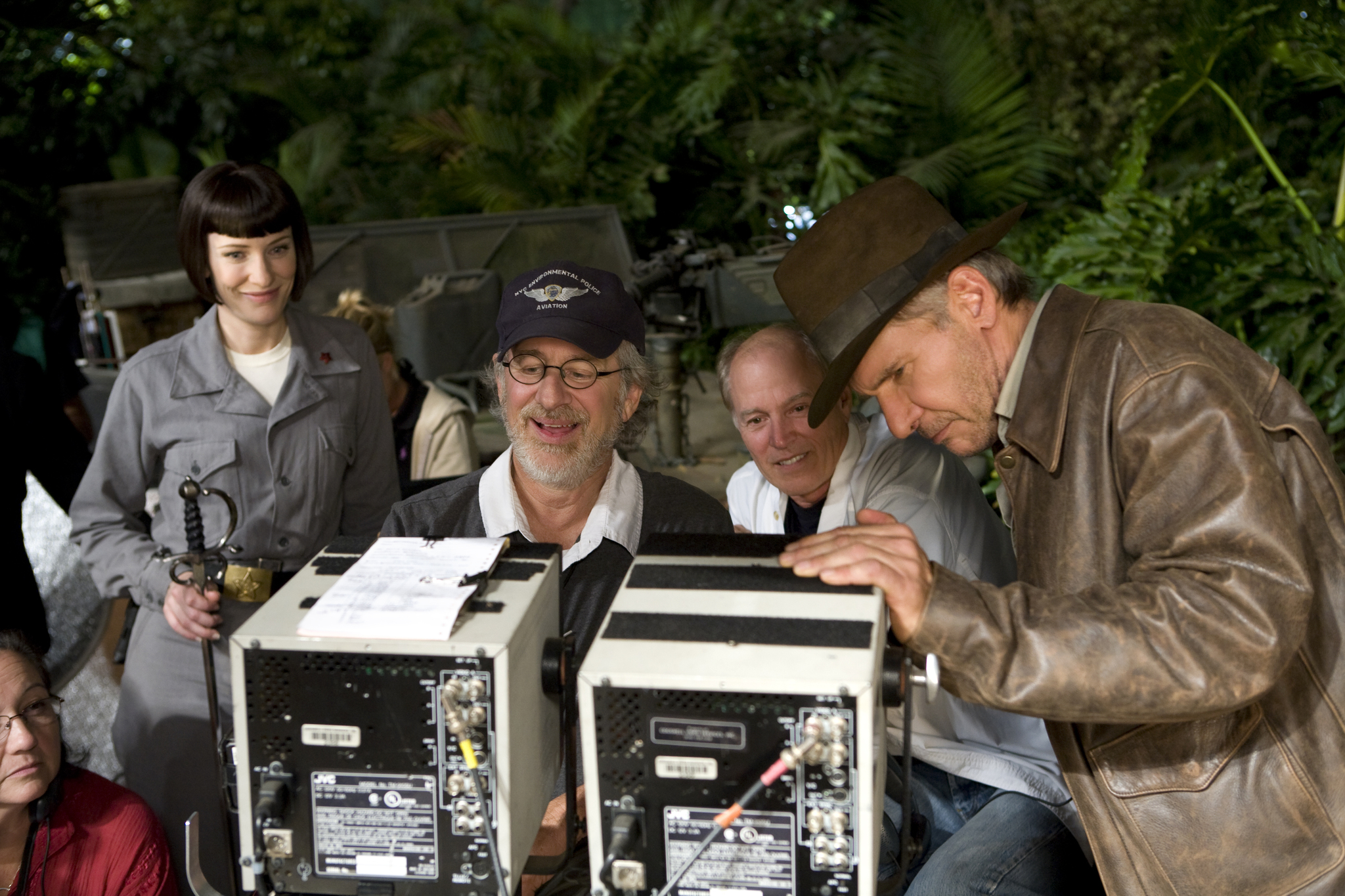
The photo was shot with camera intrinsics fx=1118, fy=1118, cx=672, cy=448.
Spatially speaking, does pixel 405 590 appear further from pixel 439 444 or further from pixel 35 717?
pixel 439 444

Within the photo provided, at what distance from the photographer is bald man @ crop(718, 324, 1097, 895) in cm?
186

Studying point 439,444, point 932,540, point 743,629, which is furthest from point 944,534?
point 439,444

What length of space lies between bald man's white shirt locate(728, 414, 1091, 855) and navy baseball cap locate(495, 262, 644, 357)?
1.88 feet

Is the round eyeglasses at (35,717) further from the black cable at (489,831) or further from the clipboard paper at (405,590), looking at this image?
the black cable at (489,831)

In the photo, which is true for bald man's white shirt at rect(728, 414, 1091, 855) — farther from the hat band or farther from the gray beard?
the gray beard

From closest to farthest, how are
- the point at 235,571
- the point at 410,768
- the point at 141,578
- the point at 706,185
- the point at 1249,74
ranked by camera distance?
the point at 410,768, the point at 235,571, the point at 141,578, the point at 1249,74, the point at 706,185

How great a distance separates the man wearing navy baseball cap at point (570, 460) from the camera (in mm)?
2057

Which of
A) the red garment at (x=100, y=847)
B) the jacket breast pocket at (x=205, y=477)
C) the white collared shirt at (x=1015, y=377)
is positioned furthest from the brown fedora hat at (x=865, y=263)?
the red garment at (x=100, y=847)

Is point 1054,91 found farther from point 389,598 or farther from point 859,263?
point 389,598

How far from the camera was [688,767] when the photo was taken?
1.18 m

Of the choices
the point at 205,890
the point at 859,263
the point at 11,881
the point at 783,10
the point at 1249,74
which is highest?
the point at 783,10

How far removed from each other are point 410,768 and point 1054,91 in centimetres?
931

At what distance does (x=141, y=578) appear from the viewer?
225 centimetres

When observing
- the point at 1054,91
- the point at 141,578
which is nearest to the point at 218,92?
the point at 1054,91
